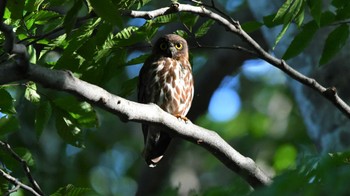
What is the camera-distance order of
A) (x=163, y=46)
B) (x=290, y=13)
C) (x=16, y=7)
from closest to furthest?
(x=16, y=7) < (x=290, y=13) < (x=163, y=46)

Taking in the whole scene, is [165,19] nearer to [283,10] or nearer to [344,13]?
[283,10]

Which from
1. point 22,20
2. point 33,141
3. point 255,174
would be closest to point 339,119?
point 255,174

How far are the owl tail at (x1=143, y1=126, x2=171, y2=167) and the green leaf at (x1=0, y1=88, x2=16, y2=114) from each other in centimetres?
211

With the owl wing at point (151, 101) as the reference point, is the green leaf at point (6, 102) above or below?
above

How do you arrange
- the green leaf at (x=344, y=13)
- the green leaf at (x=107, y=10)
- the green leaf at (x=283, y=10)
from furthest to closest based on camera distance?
the green leaf at (x=344, y=13) < the green leaf at (x=283, y=10) < the green leaf at (x=107, y=10)

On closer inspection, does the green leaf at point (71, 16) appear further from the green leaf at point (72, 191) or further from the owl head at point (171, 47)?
the owl head at point (171, 47)

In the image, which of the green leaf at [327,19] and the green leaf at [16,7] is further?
the green leaf at [327,19]

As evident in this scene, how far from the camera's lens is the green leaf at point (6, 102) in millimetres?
3779

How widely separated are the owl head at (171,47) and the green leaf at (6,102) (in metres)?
2.36

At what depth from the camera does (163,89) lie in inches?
234

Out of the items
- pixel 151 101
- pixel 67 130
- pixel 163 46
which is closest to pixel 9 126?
pixel 67 130

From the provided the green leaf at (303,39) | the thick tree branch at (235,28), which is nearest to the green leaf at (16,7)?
the thick tree branch at (235,28)

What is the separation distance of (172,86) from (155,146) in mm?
504

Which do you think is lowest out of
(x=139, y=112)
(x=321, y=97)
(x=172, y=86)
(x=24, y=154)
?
(x=172, y=86)
